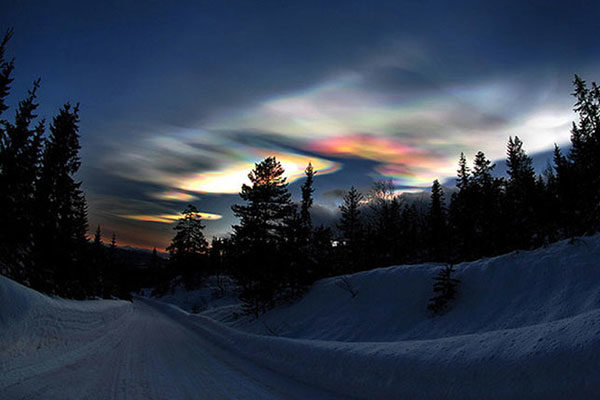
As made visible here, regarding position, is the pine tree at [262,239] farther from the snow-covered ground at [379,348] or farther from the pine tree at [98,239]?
the pine tree at [98,239]

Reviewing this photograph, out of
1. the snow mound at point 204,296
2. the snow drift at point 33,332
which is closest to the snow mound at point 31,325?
the snow drift at point 33,332

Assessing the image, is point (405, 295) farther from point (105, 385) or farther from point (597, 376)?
point (105, 385)

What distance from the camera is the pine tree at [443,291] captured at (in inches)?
365

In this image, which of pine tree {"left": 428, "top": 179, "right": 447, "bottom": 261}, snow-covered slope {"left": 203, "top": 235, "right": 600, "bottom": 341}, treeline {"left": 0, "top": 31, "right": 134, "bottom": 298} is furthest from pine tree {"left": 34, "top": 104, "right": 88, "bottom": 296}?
pine tree {"left": 428, "top": 179, "right": 447, "bottom": 261}

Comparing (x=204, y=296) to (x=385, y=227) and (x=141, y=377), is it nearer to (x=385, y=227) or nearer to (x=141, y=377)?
(x=385, y=227)

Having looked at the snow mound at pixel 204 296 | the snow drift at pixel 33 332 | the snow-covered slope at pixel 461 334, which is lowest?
the snow mound at pixel 204 296

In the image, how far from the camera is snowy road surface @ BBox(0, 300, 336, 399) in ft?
14.6

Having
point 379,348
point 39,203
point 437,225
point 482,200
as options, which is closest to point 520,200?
point 482,200

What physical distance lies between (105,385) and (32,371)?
6.63ft

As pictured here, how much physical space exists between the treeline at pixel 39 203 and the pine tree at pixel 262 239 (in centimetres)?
1088

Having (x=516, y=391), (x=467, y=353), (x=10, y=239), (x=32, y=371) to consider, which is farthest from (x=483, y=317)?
(x=10, y=239)

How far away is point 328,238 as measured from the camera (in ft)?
66.1

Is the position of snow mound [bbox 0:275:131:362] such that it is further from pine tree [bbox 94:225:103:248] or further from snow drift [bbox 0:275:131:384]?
pine tree [bbox 94:225:103:248]

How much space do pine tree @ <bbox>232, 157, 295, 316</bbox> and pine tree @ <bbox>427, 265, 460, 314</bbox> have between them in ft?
30.9
